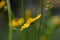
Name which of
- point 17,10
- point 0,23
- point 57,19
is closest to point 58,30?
point 57,19

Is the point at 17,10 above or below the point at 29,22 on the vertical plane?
below

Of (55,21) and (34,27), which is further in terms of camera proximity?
(55,21)

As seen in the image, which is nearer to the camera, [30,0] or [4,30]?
[4,30]

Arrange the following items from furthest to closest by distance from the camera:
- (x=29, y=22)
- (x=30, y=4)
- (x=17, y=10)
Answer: (x=30, y=4) → (x=17, y=10) → (x=29, y=22)

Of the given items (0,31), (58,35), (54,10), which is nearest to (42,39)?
(58,35)

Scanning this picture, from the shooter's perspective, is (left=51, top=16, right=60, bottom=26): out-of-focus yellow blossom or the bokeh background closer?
the bokeh background

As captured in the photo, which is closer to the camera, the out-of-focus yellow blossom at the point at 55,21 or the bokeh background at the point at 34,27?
the bokeh background at the point at 34,27

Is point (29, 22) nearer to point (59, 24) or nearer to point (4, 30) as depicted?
point (59, 24)

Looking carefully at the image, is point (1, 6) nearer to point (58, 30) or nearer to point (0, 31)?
point (58, 30)

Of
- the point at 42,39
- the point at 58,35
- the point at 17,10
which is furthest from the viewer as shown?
the point at 17,10
